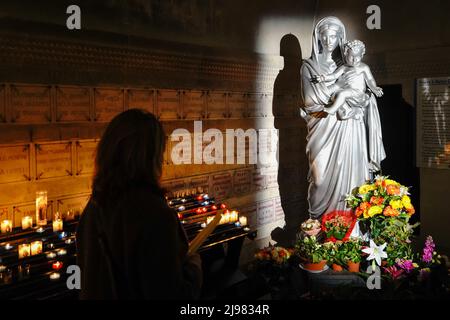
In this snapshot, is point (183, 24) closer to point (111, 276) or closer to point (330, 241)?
point (330, 241)

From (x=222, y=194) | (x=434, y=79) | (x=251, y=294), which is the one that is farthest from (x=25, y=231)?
(x=434, y=79)

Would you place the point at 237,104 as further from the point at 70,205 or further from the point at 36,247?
the point at 36,247

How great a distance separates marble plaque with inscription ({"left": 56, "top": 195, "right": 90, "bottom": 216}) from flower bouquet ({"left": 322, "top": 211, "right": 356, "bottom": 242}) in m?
2.49

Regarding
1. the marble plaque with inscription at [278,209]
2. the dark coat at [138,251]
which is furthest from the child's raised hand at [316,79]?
the dark coat at [138,251]

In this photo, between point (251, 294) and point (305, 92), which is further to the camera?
point (305, 92)

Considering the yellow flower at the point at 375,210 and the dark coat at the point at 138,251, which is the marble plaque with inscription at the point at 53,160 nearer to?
the dark coat at the point at 138,251

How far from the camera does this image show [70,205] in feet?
14.7

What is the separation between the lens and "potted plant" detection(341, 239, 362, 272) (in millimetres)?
4660

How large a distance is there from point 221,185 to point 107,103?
6.45 ft

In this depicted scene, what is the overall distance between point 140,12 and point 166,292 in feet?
12.5

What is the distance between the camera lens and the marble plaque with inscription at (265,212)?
660 centimetres

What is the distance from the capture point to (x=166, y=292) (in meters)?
1.81

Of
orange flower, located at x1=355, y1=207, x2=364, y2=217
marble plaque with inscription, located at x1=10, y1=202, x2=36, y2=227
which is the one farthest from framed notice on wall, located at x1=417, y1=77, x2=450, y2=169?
marble plaque with inscription, located at x1=10, y1=202, x2=36, y2=227

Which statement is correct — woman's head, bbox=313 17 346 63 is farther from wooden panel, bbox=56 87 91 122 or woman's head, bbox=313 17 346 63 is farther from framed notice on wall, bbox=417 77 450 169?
wooden panel, bbox=56 87 91 122
